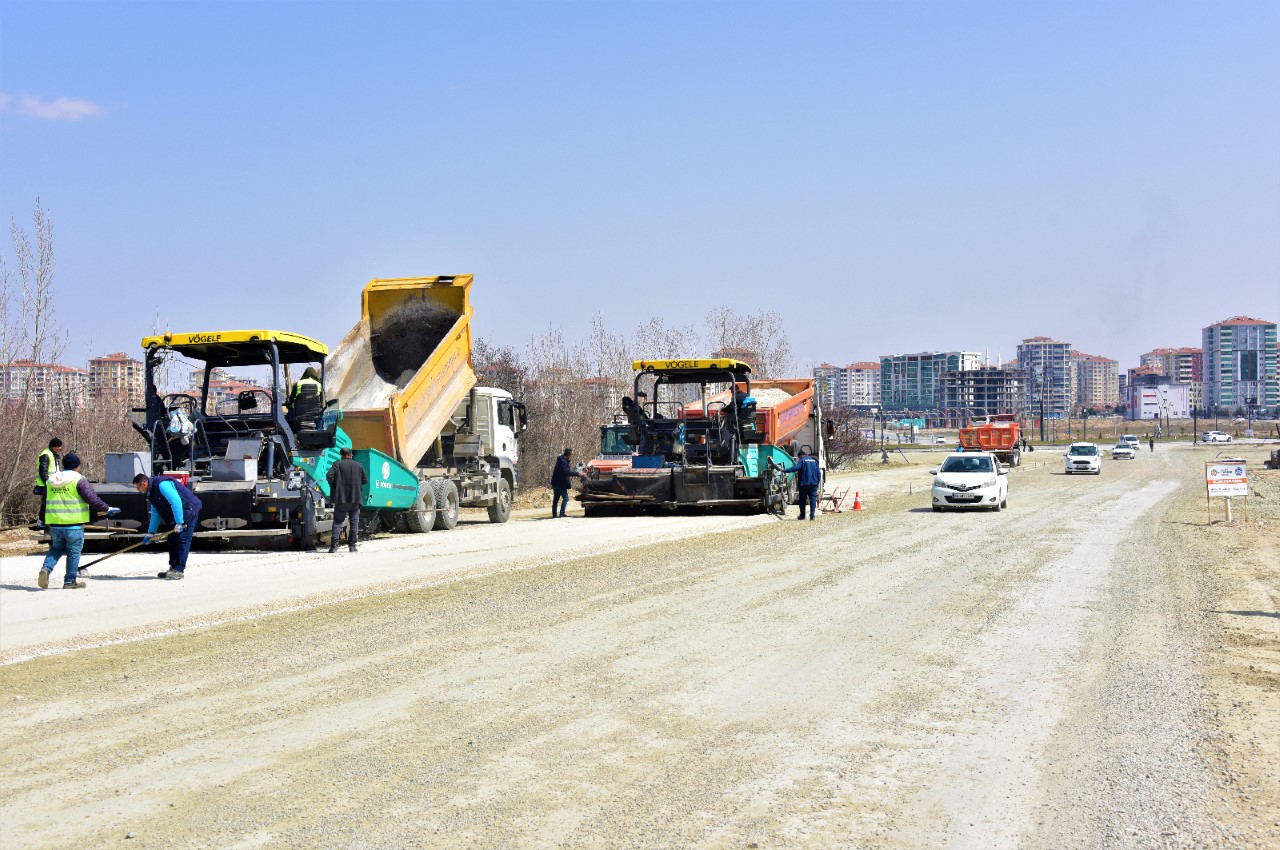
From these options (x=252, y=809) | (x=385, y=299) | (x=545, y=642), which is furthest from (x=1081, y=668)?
(x=385, y=299)

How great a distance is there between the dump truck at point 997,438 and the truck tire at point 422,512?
44.2 meters

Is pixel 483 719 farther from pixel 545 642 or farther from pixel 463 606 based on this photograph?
pixel 463 606

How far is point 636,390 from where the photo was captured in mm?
26453

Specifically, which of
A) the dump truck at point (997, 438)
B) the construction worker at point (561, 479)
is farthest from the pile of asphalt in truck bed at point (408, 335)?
the dump truck at point (997, 438)

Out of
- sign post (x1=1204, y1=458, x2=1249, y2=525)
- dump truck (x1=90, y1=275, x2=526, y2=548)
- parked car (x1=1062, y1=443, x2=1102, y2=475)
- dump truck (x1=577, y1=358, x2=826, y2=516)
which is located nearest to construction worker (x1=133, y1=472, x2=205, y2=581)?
dump truck (x1=90, y1=275, x2=526, y2=548)

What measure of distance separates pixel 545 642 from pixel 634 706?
2581 mm

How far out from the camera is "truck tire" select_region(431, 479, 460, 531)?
22.4 metres

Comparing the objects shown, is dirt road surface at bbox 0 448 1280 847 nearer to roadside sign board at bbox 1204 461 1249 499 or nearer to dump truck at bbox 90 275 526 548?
dump truck at bbox 90 275 526 548

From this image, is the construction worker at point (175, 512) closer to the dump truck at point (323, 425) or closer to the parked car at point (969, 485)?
the dump truck at point (323, 425)

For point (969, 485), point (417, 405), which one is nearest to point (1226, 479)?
point (969, 485)

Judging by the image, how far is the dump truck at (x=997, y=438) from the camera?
60312 millimetres

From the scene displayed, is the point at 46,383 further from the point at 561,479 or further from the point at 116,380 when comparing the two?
the point at 561,479

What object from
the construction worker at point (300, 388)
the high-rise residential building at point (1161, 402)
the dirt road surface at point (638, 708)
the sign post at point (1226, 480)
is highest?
the high-rise residential building at point (1161, 402)

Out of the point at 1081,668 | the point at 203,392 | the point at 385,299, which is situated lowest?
the point at 1081,668
